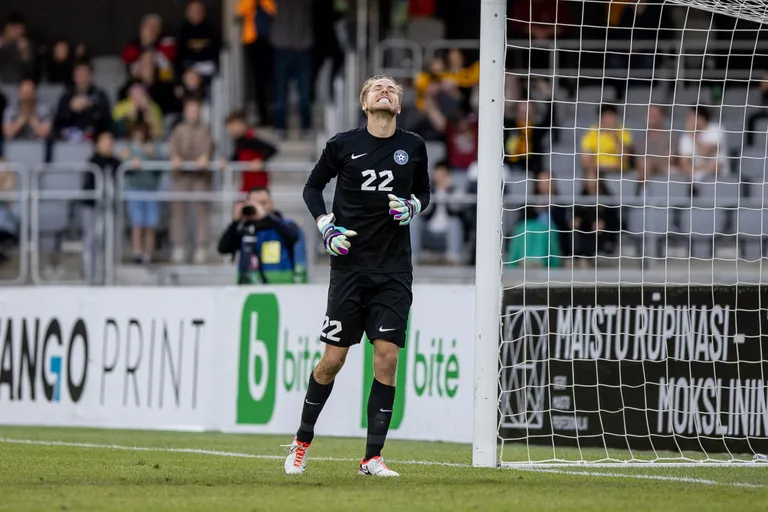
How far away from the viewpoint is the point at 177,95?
61.6 ft

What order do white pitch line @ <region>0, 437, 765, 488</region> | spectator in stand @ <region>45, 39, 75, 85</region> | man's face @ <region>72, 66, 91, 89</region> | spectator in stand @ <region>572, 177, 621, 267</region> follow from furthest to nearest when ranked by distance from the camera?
1. spectator in stand @ <region>45, 39, 75, 85</region>
2. man's face @ <region>72, 66, 91, 89</region>
3. spectator in stand @ <region>572, 177, 621, 267</region>
4. white pitch line @ <region>0, 437, 765, 488</region>

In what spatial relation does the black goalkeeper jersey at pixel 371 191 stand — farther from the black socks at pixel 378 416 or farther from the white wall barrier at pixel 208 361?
the white wall barrier at pixel 208 361

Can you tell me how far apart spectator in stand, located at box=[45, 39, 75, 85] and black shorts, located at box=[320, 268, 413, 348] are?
41.4 feet

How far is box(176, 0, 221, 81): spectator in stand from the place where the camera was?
62.8ft

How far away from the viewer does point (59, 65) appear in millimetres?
19656

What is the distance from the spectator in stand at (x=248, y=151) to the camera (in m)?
16.2

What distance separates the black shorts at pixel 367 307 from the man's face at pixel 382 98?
902 mm

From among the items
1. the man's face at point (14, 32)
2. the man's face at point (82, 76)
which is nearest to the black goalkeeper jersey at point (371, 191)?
the man's face at point (82, 76)

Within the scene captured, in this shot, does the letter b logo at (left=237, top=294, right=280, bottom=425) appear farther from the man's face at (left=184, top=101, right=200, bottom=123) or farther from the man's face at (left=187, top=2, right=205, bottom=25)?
the man's face at (left=187, top=2, right=205, bottom=25)

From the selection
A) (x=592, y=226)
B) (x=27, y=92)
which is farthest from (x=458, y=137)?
(x=27, y=92)

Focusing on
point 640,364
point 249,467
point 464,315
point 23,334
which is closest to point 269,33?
point 23,334

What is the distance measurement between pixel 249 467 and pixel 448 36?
1332 cm

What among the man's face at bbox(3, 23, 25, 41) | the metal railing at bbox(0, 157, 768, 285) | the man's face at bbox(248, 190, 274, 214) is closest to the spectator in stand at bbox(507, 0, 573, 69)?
the metal railing at bbox(0, 157, 768, 285)

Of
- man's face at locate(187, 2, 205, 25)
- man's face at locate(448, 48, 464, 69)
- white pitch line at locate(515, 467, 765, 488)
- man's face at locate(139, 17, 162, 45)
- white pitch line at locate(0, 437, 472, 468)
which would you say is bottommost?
white pitch line at locate(0, 437, 472, 468)
